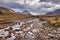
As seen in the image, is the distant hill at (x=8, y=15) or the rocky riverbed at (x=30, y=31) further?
the distant hill at (x=8, y=15)

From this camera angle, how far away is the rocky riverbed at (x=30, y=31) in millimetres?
3537

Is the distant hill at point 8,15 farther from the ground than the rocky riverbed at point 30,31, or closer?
farther from the ground

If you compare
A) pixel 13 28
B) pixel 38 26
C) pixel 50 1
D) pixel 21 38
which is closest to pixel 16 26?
pixel 13 28

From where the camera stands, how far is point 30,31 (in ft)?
11.8

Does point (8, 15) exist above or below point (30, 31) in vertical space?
above

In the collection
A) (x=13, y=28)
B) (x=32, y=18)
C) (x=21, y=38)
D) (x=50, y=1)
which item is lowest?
(x=21, y=38)

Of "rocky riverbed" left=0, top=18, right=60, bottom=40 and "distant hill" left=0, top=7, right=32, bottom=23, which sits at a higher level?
"distant hill" left=0, top=7, right=32, bottom=23

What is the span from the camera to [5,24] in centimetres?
357

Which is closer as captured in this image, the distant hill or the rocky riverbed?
the rocky riverbed

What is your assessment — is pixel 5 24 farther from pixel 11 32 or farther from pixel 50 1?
pixel 50 1

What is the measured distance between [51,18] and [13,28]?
103 centimetres

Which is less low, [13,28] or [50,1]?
[50,1]

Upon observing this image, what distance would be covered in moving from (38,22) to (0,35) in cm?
104

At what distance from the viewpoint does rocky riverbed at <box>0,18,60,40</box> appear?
354 centimetres
